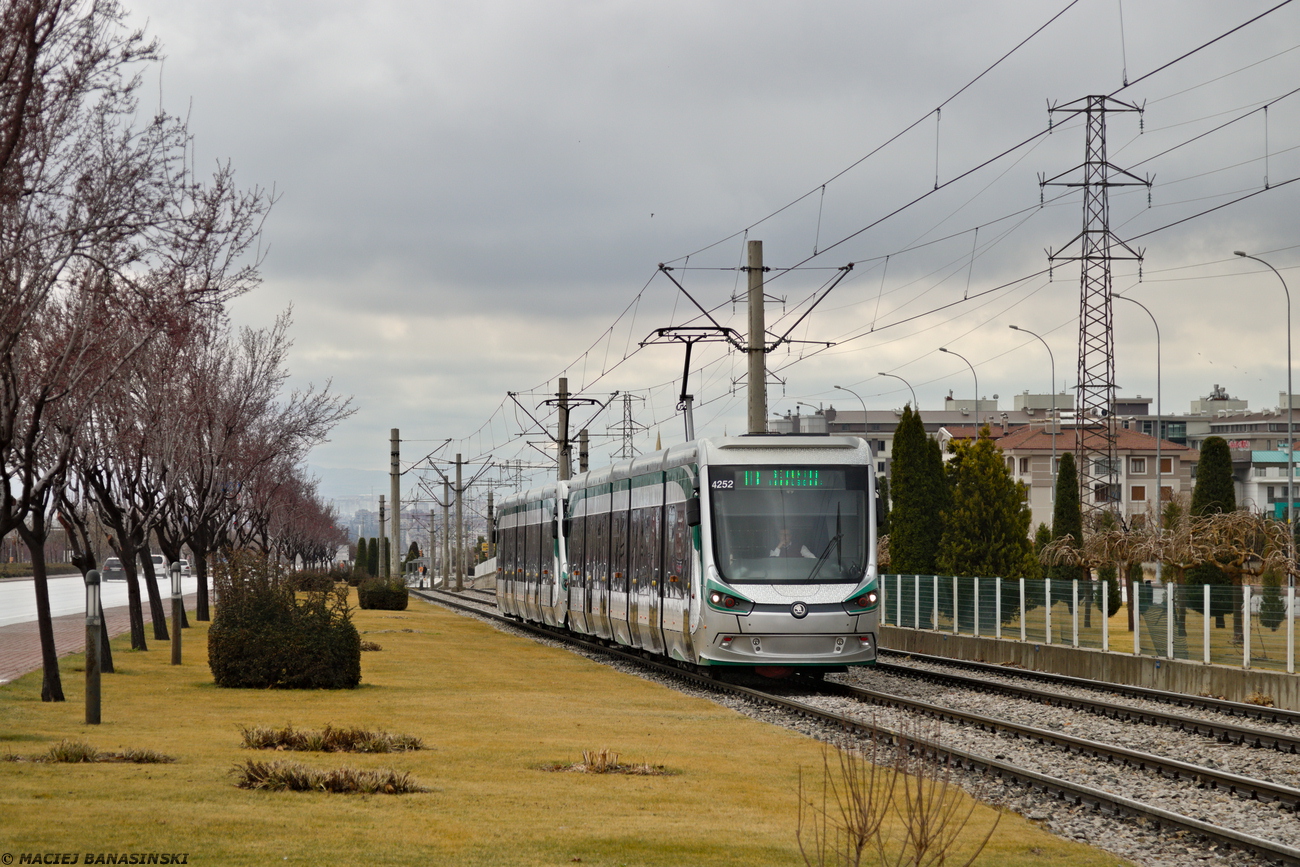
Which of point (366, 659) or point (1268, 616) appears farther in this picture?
point (366, 659)

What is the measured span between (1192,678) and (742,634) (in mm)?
7486

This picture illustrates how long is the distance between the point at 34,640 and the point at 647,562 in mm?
13431

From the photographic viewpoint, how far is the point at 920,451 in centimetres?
4097

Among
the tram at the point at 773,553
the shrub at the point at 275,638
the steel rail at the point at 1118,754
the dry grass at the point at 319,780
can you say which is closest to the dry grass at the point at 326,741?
the dry grass at the point at 319,780

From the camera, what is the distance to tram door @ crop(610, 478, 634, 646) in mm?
27219

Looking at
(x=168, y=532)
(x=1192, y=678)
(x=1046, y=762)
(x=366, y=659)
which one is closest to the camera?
(x=1046, y=762)

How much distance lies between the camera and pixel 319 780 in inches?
434

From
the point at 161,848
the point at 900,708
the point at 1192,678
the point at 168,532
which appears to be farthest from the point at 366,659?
the point at 161,848

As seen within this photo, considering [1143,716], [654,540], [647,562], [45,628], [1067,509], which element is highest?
[1067,509]

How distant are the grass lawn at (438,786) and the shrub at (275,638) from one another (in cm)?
58

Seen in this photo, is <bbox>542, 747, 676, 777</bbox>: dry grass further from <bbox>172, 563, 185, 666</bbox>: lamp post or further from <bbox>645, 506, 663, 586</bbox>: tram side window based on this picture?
<bbox>172, 563, 185, 666</bbox>: lamp post

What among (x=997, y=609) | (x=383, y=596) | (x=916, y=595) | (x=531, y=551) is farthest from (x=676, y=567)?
(x=383, y=596)

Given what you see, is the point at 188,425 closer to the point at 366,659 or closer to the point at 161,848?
the point at 366,659

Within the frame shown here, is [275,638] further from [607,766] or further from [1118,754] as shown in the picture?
[1118,754]
